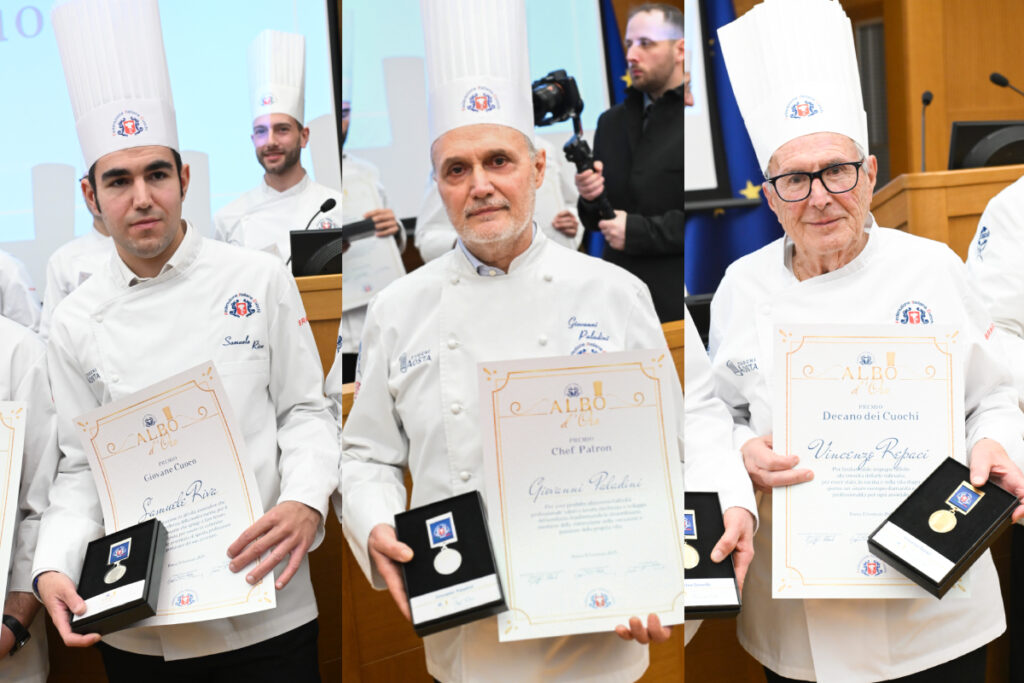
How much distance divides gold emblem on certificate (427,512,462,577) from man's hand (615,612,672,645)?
26cm

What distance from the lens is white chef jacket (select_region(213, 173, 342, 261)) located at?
188 cm

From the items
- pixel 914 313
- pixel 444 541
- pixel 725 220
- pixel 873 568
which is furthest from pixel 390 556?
pixel 725 220

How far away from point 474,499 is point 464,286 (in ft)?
1.05

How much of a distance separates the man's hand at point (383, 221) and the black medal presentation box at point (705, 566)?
2.14 ft

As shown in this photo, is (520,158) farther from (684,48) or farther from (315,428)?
(315,428)

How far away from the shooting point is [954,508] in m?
1.39

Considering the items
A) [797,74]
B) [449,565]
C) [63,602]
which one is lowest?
[63,602]

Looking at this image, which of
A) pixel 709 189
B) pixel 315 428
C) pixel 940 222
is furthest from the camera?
pixel 709 189

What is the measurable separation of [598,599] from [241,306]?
36.5 inches

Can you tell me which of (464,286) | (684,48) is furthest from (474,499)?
(684,48)

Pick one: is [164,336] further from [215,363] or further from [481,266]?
[481,266]

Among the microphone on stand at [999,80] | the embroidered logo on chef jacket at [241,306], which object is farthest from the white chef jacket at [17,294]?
the microphone on stand at [999,80]

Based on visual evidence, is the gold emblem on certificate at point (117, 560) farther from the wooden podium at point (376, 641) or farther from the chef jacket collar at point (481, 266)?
the chef jacket collar at point (481, 266)

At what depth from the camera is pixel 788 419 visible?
149 cm
